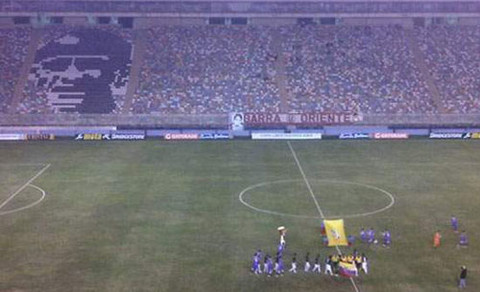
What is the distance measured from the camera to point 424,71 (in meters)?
85.8

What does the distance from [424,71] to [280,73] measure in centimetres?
1872

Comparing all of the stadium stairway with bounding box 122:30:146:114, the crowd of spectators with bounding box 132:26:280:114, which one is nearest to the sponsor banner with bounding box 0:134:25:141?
the stadium stairway with bounding box 122:30:146:114

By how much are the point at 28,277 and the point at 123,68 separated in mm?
55320

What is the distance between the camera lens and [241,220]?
41.4 meters

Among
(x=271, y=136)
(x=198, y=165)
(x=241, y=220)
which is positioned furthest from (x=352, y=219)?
(x=271, y=136)

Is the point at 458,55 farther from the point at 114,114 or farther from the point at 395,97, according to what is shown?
the point at 114,114

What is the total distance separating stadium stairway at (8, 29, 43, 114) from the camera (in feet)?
260

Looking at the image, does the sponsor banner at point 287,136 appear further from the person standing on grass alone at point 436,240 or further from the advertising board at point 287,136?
the person standing on grass alone at point 436,240

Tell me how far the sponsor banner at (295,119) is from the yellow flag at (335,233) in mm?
38997

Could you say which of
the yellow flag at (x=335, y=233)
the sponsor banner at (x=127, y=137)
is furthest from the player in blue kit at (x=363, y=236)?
the sponsor banner at (x=127, y=137)

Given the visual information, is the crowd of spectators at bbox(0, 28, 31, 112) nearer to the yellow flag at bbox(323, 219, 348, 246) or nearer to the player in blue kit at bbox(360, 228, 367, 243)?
the yellow flag at bbox(323, 219, 348, 246)

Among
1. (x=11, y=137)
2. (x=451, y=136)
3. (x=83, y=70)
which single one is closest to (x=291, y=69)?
(x=451, y=136)

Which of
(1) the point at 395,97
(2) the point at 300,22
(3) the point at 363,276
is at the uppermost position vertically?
(2) the point at 300,22

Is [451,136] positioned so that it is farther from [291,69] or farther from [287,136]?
[291,69]
